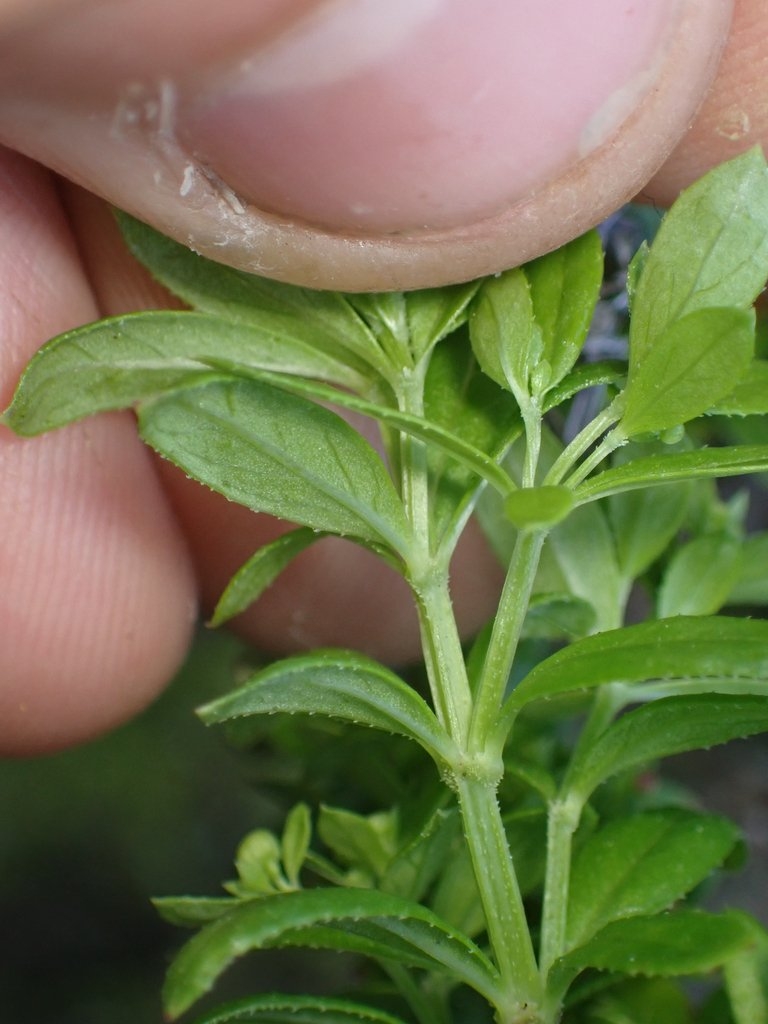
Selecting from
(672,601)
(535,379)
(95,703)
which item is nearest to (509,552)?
(672,601)

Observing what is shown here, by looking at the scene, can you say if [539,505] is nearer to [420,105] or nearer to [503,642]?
[503,642]

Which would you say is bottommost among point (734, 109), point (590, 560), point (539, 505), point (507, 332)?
point (539, 505)

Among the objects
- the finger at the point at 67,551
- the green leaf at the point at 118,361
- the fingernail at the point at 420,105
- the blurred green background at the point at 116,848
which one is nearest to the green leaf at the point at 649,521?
the fingernail at the point at 420,105

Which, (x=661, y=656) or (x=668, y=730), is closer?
(x=661, y=656)

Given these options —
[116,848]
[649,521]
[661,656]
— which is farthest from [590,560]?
[116,848]

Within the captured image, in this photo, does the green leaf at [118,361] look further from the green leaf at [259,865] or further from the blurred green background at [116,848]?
the blurred green background at [116,848]

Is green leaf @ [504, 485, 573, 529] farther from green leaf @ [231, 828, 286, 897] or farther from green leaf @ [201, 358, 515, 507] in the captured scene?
green leaf @ [231, 828, 286, 897]

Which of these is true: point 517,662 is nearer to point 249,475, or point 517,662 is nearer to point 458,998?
point 458,998
